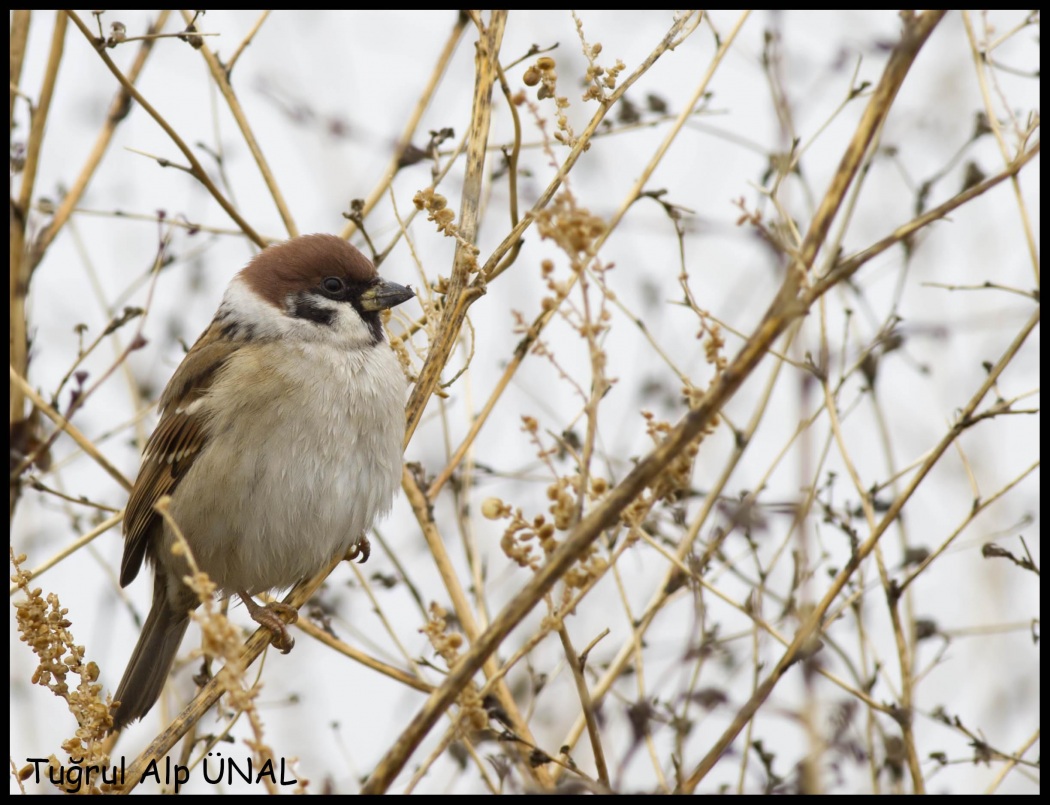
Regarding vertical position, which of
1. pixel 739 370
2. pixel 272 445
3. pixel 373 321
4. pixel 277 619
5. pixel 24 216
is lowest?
pixel 739 370

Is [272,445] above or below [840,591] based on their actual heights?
above

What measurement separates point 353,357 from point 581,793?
184cm

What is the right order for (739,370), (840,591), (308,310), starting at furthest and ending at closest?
(308,310)
(840,591)
(739,370)

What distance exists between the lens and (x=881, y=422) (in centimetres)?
290

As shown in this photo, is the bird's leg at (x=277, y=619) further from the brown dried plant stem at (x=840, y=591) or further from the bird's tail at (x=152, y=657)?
the brown dried plant stem at (x=840, y=591)

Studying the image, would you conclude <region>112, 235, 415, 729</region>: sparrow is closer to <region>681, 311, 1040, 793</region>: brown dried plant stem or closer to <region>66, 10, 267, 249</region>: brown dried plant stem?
<region>66, 10, 267, 249</region>: brown dried plant stem

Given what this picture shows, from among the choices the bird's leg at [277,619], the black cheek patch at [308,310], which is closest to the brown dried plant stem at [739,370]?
the bird's leg at [277,619]

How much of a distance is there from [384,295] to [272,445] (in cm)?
56

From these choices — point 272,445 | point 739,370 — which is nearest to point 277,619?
point 272,445

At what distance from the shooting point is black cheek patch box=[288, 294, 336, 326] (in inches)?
132

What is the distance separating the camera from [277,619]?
3029 millimetres

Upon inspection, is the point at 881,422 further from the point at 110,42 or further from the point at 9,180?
the point at 9,180

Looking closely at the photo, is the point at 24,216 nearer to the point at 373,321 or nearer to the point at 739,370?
the point at 373,321

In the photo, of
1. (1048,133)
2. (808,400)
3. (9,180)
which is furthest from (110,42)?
(1048,133)
